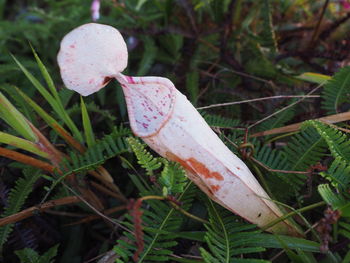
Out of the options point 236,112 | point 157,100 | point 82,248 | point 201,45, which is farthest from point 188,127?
point 201,45

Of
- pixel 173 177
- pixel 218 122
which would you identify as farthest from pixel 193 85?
pixel 173 177

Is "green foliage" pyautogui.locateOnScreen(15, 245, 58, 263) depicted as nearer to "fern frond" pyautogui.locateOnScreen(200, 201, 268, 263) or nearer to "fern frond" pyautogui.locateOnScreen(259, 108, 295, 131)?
"fern frond" pyautogui.locateOnScreen(200, 201, 268, 263)

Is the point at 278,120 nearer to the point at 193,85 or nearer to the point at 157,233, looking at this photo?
the point at 193,85

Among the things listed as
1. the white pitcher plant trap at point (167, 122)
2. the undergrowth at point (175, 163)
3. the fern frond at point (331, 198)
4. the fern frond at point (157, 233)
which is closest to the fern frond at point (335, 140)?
the undergrowth at point (175, 163)

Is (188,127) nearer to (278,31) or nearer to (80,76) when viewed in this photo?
(80,76)

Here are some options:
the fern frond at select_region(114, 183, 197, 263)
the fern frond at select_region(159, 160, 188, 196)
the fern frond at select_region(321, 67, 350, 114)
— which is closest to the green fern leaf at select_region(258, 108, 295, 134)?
the fern frond at select_region(321, 67, 350, 114)

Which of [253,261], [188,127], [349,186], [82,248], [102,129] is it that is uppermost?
[188,127]
